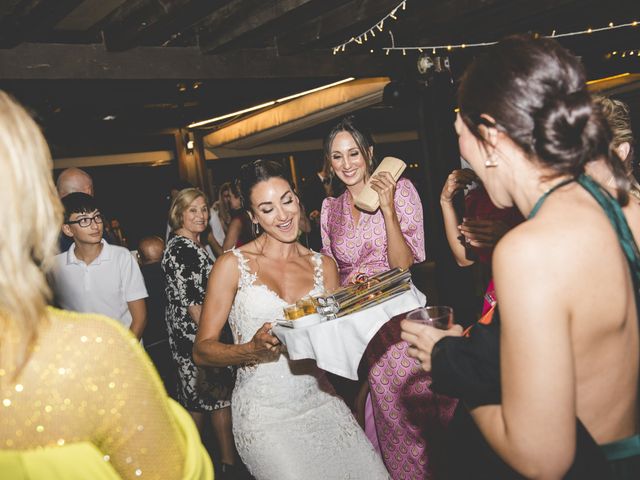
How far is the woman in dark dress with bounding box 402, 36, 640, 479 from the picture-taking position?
100 cm

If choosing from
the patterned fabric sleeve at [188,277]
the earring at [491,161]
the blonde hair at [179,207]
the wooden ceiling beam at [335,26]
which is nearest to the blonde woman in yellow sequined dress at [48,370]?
the earring at [491,161]

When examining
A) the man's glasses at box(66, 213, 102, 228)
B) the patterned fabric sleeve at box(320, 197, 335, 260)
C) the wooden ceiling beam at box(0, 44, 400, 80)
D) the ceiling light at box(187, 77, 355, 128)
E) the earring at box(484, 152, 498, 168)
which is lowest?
the patterned fabric sleeve at box(320, 197, 335, 260)

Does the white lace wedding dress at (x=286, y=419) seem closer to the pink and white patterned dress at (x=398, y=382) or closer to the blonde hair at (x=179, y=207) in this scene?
the pink and white patterned dress at (x=398, y=382)

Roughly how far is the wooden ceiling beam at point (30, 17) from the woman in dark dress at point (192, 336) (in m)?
1.62

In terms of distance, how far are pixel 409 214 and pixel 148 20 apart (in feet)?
7.54

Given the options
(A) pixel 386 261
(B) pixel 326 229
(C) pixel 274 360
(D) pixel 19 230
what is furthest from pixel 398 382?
(D) pixel 19 230

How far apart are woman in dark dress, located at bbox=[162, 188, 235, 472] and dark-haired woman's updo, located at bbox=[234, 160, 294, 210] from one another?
1.38m

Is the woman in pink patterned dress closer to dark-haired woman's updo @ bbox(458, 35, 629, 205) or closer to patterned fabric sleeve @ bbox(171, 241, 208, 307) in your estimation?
patterned fabric sleeve @ bbox(171, 241, 208, 307)

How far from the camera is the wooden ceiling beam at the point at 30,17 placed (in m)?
3.32

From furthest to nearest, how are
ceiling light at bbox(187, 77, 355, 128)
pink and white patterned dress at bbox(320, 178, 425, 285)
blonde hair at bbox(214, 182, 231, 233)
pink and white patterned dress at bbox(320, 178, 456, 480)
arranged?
ceiling light at bbox(187, 77, 355, 128)
blonde hair at bbox(214, 182, 231, 233)
pink and white patterned dress at bbox(320, 178, 425, 285)
pink and white patterned dress at bbox(320, 178, 456, 480)

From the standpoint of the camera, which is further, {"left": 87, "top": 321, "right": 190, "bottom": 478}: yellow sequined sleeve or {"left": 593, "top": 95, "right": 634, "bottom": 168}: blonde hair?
{"left": 593, "top": 95, "right": 634, "bottom": 168}: blonde hair

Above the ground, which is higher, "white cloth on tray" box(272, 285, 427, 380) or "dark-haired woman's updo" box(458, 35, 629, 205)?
"dark-haired woman's updo" box(458, 35, 629, 205)

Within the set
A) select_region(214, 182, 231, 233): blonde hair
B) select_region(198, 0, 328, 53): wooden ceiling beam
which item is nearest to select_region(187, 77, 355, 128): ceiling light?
select_region(214, 182, 231, 233): blonde hair

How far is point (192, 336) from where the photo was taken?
3.82m
